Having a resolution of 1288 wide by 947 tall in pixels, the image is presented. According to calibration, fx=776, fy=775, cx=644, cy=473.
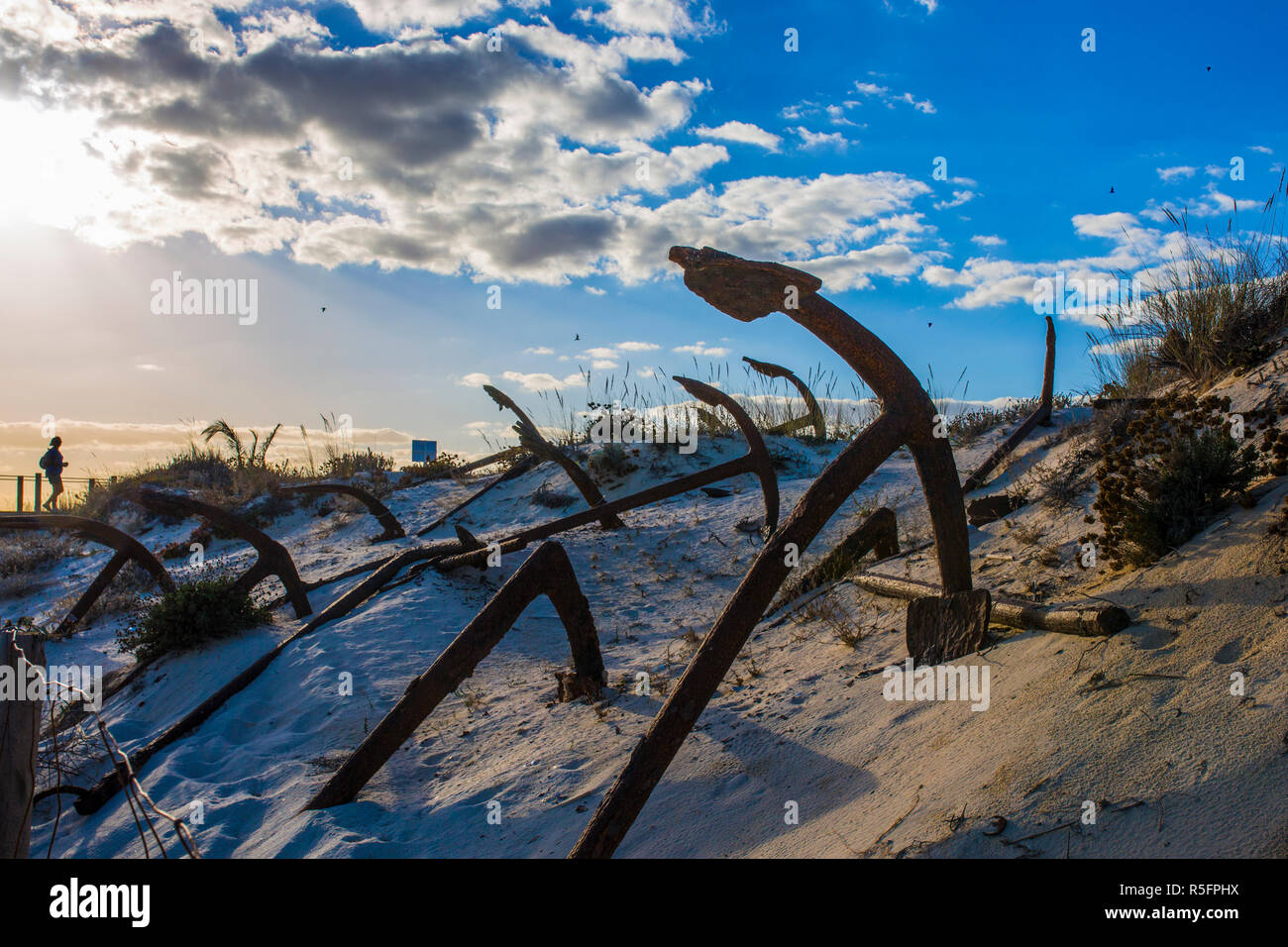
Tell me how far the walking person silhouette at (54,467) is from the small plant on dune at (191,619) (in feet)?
41.8

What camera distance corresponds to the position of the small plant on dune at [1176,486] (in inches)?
122

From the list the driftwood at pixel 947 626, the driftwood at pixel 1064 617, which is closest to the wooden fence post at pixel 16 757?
the driftwood at pixel 947 626

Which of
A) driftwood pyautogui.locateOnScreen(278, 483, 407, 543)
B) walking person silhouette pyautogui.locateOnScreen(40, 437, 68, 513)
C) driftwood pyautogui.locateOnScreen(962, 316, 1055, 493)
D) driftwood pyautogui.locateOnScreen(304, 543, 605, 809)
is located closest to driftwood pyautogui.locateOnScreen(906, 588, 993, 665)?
driftwood pyautogui.locateOnScreen(304, 543, 605, 809)

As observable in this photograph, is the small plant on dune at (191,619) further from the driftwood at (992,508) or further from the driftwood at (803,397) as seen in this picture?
the driftwood at (992,508)

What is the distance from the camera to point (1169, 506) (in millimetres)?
3160

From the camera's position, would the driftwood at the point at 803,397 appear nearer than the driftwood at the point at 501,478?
Yes

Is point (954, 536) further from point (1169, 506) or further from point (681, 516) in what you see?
point (681, 516)

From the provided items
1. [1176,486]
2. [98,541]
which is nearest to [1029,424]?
[1176,486]

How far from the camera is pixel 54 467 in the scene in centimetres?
→ 1617

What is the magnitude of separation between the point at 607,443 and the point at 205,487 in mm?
8659

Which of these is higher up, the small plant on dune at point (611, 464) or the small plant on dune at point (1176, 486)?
the small plant on dune at point (611, 464)

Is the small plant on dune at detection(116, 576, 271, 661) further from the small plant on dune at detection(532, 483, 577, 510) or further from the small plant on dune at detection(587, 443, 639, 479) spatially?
the small plant on dune at detection(587, 443, 639, 479)

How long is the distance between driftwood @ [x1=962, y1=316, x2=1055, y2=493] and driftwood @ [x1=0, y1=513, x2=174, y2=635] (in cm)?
683

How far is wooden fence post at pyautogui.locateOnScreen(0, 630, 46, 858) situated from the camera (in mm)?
1930
